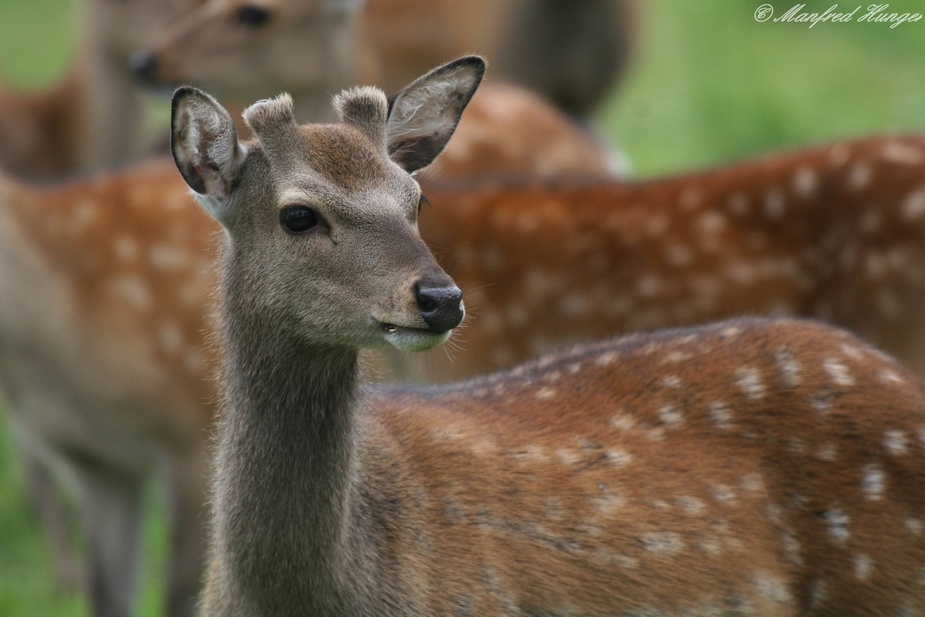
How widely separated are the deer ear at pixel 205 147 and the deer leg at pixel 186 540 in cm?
248

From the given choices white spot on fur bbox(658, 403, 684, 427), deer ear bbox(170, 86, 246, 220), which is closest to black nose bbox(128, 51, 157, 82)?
deer ear bbox(170, 86, 246, 220)

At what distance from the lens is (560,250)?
21.3 feet

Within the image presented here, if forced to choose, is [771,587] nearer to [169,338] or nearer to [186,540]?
[186,540]

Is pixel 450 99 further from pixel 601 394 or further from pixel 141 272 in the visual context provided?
pixel 141 272

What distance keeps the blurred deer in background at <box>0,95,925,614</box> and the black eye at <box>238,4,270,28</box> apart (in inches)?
59.2

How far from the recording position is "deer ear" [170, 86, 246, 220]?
3.86 m

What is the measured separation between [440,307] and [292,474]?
64 cm

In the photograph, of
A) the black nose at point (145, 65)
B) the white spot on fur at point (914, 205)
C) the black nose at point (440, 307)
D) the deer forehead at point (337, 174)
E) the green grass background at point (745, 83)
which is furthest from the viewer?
the green grass background at point (745, 83)

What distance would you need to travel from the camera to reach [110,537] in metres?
6.56

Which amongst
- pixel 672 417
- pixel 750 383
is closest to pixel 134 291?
pixel 672 417

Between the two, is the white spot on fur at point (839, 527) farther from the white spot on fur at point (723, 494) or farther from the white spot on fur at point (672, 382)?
the white spot on fur at point (672, 382)

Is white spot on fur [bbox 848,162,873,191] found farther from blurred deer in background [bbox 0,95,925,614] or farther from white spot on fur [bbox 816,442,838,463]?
white spot on fur [bbox 816,442,838,463]

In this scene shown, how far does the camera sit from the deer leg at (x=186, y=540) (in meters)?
6.22

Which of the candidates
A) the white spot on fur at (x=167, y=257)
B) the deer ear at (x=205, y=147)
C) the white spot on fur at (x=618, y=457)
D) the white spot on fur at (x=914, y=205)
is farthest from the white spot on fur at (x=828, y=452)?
the white spot on fur at (x=167, y=257)
